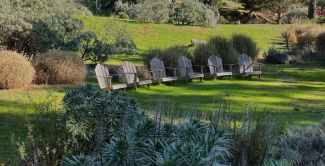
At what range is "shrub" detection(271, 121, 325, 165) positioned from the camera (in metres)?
Answer: 4.66

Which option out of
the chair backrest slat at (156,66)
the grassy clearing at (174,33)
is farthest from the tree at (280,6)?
the chair backrest slat at (156,66)

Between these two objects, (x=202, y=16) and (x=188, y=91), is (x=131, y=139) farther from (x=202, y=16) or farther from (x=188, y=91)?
(x=202, y=16)

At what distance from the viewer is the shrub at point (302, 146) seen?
15.3 feet

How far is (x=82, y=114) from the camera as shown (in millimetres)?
4164

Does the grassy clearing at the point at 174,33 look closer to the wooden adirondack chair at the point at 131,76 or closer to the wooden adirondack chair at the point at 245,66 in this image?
the wooden adirondack chair at the point at 245,66

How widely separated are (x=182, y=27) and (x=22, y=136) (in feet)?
67.5

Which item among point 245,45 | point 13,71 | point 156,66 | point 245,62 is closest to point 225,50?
point 245,62

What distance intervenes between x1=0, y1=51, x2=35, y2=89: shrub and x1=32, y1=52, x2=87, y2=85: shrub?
2.16ft

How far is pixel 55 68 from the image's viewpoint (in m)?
10.3

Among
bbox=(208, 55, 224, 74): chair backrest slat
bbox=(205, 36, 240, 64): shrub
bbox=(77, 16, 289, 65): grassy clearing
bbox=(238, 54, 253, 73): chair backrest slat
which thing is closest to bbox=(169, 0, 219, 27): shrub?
bbox=(77, 16, 289, 65): grassy clearing

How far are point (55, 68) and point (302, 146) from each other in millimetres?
7353

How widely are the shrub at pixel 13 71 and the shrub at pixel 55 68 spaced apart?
0.66 metres

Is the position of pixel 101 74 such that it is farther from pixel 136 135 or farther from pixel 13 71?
pixel 136 135

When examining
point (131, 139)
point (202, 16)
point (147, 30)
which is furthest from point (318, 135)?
point (202, 16)
